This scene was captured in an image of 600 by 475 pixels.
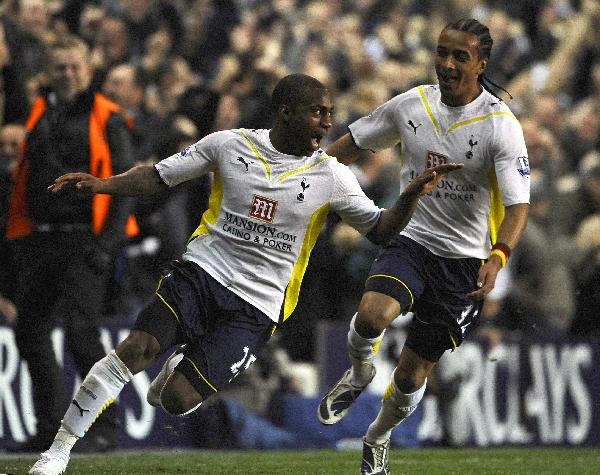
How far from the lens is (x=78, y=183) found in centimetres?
830

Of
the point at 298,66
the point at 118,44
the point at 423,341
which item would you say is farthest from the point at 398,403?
the point at 298,66

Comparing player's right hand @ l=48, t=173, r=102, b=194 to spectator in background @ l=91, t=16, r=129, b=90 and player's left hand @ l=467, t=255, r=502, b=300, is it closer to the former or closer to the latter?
player's left hand @ l=467, t=255, r=502, b=300

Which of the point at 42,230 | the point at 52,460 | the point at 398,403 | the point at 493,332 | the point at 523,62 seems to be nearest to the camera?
the point at 52,460

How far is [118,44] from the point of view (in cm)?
1520

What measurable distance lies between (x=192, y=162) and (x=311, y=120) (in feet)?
2.40

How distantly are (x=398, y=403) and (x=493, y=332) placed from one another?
571cm

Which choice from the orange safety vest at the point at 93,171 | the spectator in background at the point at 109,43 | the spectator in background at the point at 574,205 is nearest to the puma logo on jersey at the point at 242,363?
the orange safety vest at the point at 93,171

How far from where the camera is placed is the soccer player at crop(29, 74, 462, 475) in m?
8.57

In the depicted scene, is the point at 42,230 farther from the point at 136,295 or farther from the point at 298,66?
the point at 298,66

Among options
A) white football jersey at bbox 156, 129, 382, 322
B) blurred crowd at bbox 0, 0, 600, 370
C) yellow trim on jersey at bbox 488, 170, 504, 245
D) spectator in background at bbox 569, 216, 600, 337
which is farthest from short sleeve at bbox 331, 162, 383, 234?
spectator in background at bbox 569, 216, 600, 337

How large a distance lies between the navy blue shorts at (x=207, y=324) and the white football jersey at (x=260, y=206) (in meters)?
0.07

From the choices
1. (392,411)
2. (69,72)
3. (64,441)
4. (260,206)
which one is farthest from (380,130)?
(64,441)

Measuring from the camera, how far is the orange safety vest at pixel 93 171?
11266 millimetres

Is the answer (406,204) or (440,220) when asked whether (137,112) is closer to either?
(440,220)
